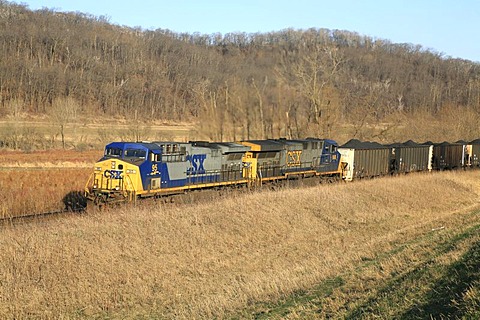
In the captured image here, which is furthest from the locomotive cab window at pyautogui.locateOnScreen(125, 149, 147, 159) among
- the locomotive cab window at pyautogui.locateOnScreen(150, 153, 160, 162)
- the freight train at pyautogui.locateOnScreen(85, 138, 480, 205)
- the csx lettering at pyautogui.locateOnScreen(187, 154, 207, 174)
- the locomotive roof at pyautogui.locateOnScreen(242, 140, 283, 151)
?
the locomotive roof at pyautogui.locateOnScreen(242, 140, 283, 151)

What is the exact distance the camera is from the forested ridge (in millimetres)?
48156

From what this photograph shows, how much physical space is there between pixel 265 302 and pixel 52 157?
3033cm

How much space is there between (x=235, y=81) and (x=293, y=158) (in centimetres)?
3074

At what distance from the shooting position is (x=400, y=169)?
4038 cm

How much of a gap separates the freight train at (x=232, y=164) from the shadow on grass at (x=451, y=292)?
552 inches

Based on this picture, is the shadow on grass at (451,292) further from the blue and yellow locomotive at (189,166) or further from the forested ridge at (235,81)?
the forested ridge at (235,81)

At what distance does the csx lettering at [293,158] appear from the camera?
30.6 metres

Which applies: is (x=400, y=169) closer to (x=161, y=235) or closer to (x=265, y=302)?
(x=161, y=235)

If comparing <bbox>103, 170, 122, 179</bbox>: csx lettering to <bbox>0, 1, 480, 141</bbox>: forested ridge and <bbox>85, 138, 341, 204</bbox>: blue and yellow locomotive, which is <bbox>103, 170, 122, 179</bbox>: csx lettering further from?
<bbox>0, 1, 480, 141</bbox>: forested ridge

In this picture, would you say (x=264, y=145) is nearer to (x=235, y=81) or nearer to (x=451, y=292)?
(x=451, y=292)

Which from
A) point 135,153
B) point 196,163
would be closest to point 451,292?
point 135,153

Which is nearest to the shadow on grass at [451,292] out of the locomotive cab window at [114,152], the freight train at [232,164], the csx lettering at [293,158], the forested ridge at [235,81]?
the freight train at [232,164]

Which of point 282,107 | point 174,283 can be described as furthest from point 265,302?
point 282,107

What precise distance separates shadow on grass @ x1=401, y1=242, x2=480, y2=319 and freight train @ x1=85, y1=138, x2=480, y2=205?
14.0 metres
